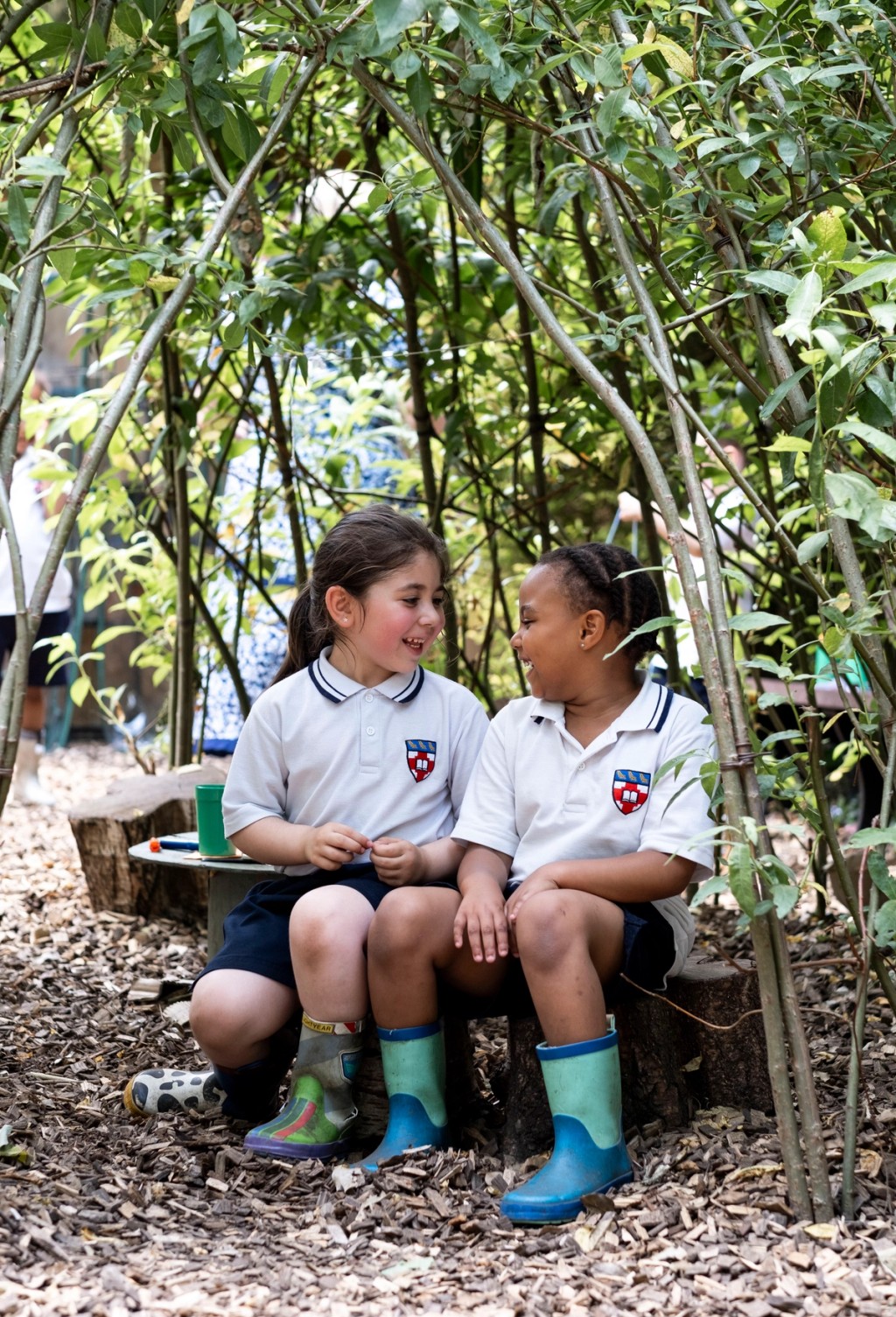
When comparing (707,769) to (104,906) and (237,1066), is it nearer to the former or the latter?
(237,1066)

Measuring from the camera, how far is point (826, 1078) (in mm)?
2037

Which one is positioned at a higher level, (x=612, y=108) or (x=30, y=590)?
(x=30, y=590)

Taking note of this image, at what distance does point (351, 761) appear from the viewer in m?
2.12

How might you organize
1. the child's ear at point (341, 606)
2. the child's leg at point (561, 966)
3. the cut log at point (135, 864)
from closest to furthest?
1. the child's leg at point (561, 966)
2. the child's ear at point (341, 606)
3. the cut log at point (135, 864)

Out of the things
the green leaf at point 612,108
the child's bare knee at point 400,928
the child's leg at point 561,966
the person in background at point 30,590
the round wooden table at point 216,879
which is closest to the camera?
the green leaf at point 612,108

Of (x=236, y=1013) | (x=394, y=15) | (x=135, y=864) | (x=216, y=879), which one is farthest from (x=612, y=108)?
(x=135, y=864)

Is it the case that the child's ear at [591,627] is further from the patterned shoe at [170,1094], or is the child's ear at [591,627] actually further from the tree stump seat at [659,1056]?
the patterned shoe at [170,1094]

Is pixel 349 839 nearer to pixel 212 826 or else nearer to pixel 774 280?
pixel 212 826

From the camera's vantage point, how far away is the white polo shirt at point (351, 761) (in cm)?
210

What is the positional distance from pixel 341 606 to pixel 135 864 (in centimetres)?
137

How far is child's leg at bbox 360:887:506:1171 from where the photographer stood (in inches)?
72.5

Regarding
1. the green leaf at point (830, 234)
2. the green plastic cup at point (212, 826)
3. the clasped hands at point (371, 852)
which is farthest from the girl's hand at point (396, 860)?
the green leaf at point (830, 234)

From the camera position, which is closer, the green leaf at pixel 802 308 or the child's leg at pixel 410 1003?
the green leaf at pixel 802 308

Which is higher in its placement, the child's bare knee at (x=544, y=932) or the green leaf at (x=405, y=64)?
the green leaf at (x=405, y=64)
